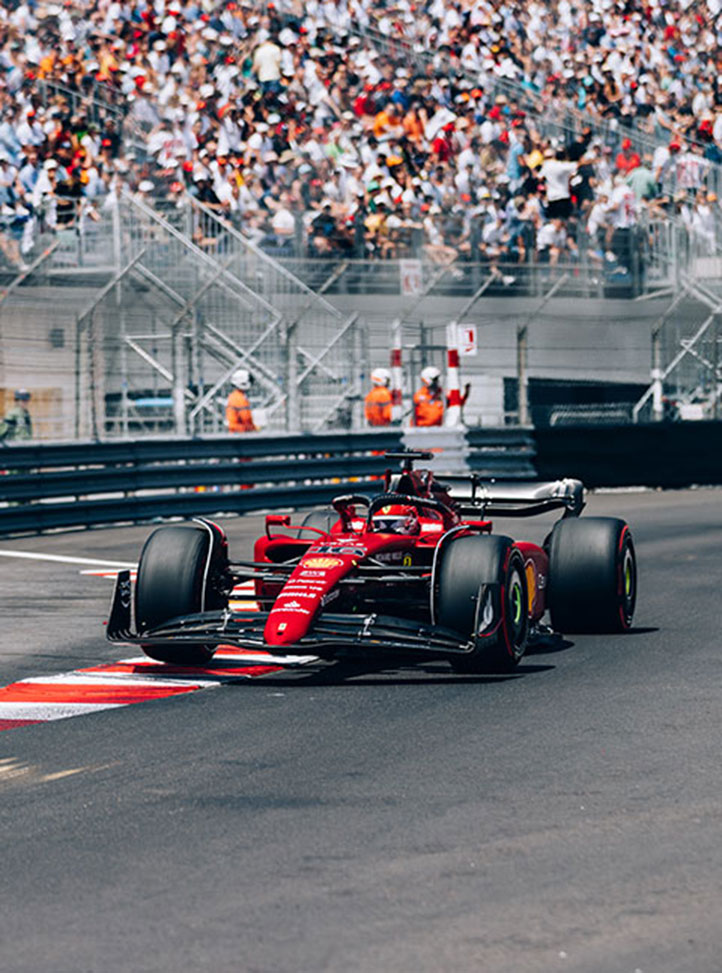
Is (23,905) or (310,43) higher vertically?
(310,43)

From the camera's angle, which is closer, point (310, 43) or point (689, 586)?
point (689, 586)

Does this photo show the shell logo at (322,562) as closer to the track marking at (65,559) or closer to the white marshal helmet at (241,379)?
the track marking at (65,559)

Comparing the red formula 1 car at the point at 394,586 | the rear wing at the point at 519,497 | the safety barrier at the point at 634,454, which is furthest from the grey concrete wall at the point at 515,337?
the red formula 1 car at the point at 394,586

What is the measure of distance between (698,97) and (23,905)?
27014 mm

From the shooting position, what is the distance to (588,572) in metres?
8.95

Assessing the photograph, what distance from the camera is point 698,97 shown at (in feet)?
95.3

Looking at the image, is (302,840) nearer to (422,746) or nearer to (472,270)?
(422,746)

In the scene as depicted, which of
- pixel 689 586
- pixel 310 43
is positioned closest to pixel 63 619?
pixel 689 586

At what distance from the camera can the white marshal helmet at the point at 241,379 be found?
704 inches

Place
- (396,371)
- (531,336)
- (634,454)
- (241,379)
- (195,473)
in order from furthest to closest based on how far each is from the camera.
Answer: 1. (634,454)
2. (531,336)
3. (396,371)
4. (241,379)
5. (195,473)

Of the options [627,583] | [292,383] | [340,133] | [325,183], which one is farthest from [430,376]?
[627,583]

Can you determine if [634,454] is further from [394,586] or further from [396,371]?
[394,586]

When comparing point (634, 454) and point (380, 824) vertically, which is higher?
point (634, 454)

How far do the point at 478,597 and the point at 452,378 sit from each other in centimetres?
1244
